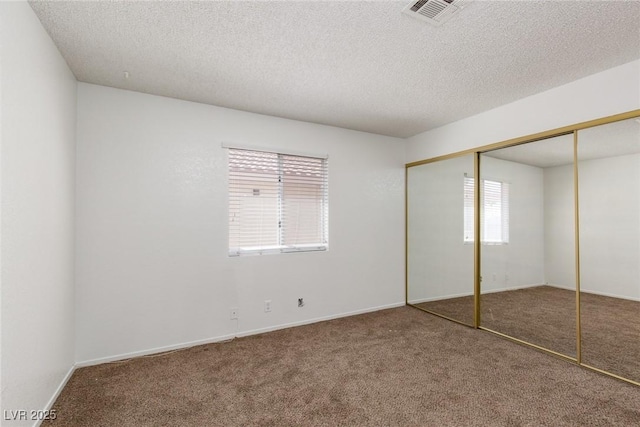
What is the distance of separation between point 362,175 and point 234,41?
2.46m

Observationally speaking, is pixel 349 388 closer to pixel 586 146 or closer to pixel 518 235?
pixel 518 235

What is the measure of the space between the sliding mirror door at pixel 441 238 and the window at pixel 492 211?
0.05 m

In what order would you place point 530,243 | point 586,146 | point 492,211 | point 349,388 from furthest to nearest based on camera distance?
point 492,211 < point 530,243 < point 586,146 < point 349,388

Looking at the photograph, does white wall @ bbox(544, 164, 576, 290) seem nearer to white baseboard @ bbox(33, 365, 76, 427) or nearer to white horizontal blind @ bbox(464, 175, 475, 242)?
white horizontal blind @ bbox(464, 175, 475, 242)

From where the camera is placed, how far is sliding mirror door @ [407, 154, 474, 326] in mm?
3578

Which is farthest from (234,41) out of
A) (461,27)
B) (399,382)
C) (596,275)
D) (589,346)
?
(589,346)

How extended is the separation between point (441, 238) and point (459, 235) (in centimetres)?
25

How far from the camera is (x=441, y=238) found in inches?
152

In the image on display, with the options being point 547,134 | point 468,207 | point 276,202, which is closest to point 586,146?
point 547,134

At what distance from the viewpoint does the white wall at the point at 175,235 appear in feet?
8.59

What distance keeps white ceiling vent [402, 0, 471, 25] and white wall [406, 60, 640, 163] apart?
1.67m

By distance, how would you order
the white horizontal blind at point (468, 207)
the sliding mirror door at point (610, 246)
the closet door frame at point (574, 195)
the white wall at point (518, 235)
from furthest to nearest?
the white horizontal blind at point (468, 207) → the white wall at point (518, 235) → the closet door frame at point (574, 195) → the sliding mirror door at point (610, 246)

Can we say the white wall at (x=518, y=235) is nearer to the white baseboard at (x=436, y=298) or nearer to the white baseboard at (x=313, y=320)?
the white baseboard at (x=436, y=298)

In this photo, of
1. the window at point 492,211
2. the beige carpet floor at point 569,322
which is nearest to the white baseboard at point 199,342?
the beige carpet floor at point 569,322
